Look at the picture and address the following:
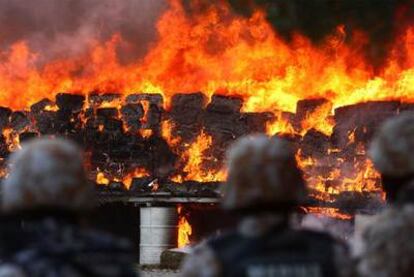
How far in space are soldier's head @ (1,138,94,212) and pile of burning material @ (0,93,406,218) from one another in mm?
16390

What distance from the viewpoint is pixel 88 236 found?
403 cm

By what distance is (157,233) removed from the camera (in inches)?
806

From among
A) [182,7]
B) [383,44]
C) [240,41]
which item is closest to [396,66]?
[383,44]

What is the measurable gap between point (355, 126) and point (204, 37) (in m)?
7.37

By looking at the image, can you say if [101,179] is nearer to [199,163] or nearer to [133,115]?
[133,115]

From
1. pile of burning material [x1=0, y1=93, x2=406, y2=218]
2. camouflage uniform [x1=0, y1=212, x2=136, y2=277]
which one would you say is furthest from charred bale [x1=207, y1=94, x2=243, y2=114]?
camouflage uniform [x1=0, y1=212, x2=136, y2=277]

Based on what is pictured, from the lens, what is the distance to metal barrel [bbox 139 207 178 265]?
20.5m

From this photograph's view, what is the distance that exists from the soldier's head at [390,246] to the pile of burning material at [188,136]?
1560 centimetres

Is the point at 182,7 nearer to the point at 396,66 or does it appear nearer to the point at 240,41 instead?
the point at 240,41

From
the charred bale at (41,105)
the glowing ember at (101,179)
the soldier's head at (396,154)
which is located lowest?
the soldier's head at (396,154)

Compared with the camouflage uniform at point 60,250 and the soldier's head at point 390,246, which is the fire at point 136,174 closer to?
the soldier's head at point 390,246

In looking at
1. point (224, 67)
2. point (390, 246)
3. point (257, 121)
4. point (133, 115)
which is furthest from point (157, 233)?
point (390, 246)

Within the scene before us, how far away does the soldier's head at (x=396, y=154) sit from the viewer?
468 centimetres

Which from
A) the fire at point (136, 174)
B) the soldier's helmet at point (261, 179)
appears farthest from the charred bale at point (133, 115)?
the soldier's helmet at point (261, 179)
